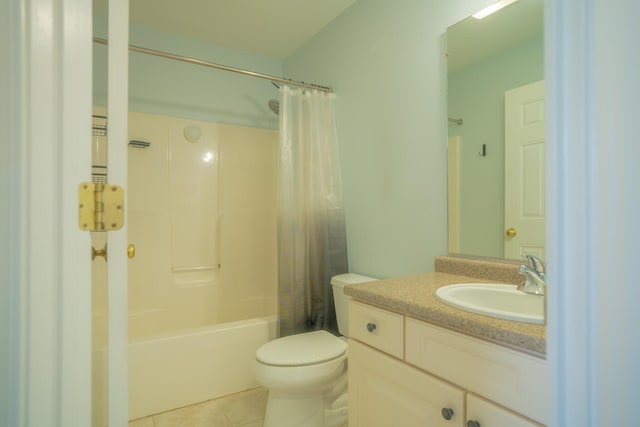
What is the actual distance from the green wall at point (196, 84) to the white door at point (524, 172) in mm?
2050

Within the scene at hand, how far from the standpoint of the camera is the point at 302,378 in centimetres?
145

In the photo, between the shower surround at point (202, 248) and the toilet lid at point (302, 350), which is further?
the shower surround at point (202, 248)

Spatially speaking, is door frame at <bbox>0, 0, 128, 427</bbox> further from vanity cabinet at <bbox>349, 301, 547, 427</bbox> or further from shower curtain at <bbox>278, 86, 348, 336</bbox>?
shower curtain at <bbox>278, 86, 348, 336</bbox>

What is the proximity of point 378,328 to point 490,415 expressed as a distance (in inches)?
15.8

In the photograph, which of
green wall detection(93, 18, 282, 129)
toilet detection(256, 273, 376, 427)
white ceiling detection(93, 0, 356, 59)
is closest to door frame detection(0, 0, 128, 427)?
toilet detection(256, 273, 376, 427)

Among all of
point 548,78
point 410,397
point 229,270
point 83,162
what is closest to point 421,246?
point 410,397

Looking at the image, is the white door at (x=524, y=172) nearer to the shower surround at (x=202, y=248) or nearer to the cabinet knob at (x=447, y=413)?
the cabinet knob at (x=447, y=413)

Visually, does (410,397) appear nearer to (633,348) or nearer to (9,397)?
(633,348)

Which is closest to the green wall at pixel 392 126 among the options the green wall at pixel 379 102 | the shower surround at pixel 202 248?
the green wall at pixel 379 102

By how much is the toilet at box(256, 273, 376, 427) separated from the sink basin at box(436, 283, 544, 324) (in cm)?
69

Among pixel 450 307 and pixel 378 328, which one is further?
pixel 378 328

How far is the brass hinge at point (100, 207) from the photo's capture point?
0.52m

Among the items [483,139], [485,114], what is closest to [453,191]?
[483,139]

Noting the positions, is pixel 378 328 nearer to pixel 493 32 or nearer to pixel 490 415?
pixel 490 415
